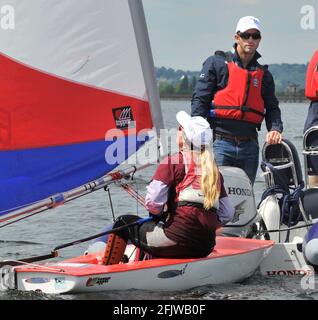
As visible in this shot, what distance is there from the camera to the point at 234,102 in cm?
671

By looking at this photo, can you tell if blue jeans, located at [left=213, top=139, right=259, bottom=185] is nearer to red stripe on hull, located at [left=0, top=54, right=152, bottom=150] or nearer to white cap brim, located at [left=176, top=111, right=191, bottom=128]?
red stripe on hull, located at [left=0, top=54, right=152, bottom=150]

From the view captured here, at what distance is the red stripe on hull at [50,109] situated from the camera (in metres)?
5.78

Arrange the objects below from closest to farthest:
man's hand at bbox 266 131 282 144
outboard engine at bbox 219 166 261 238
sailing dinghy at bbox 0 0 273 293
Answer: sailing dinghy at bbox 0 0 273 293 → outboard engine at bbox 219 166 261 238 → man's hand at bbox 266 131 282 144

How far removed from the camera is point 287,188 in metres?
6.96

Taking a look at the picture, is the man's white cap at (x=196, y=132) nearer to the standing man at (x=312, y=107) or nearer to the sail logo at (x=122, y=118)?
the sail logo at (x=122, y=118)

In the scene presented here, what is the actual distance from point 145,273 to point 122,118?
1130mm

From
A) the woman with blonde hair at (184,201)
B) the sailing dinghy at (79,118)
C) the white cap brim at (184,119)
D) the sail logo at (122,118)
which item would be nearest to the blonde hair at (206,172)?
the woman with blonde hair at (184,201)

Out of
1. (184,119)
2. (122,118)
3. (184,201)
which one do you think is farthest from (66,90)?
(184,201)

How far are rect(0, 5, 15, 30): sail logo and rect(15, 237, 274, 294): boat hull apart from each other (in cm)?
149

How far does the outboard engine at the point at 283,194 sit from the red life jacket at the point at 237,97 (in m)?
0.37

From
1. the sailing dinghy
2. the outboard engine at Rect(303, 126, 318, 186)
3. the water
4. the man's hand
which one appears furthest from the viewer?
the outboard engine at Rect(303, 126, 318, 186)

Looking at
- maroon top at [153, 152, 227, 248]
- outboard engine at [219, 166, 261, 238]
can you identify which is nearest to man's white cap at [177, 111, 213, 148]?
maroon top at [153, 152, 227, 248]

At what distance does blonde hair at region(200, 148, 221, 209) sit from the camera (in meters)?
5.59

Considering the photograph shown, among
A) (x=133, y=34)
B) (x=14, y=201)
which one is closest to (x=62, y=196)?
(x=14, y=201)
